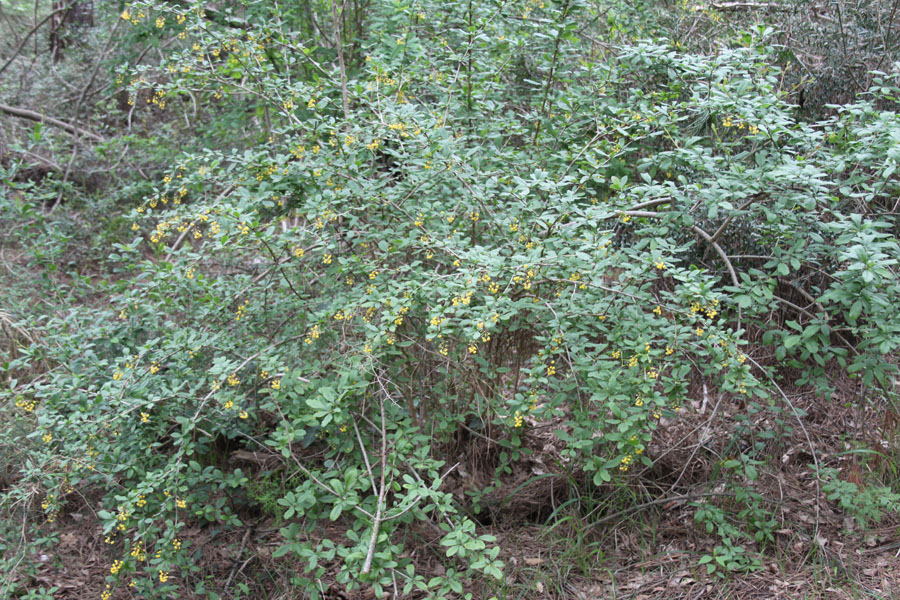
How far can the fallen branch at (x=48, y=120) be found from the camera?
7.21m

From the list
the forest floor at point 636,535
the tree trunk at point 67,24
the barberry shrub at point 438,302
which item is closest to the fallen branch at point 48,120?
the tree trunk at point 67,24

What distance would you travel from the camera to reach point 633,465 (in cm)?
346

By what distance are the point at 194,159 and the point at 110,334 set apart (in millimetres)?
994

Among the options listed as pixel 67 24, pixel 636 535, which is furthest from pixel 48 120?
pixel 636 535

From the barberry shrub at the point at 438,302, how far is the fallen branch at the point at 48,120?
4.25 meters

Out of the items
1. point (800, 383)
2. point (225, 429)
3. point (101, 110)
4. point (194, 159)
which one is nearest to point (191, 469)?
point (225, 429)

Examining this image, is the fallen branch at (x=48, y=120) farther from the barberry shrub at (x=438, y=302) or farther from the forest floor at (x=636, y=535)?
the forest floor at (x=636, y=535)

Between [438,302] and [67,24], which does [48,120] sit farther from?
[438,302]

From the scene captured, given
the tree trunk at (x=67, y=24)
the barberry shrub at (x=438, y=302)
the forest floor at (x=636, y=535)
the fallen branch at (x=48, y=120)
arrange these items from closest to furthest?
1. the barberry shrub at (x=438, y=302)
2. the forest floor at (x=636, y=535)
3. the fallen branch at (x=48, y=120)
4. the tree trunk at (x=67, y=24)

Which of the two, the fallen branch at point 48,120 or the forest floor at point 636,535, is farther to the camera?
the fallen branch at point 48,120

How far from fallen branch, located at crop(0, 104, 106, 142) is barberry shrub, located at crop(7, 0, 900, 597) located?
425 cm

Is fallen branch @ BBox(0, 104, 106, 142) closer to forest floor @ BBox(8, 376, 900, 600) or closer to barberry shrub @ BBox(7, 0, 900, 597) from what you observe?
barberry shrub @ BBox(7, 0, 900, 597)

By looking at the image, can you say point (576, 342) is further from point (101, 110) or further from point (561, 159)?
point (101, 110)

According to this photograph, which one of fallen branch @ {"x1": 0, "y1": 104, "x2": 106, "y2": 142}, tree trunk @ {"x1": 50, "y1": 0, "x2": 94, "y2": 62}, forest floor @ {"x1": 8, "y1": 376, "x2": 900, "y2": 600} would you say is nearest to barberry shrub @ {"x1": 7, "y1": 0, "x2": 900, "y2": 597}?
forest floor @ {"x1": 8, "y1": 376, "x2": 900, "y2": 600}
